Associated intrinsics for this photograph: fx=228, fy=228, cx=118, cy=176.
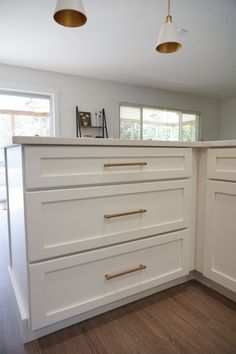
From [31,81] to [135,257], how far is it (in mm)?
3824

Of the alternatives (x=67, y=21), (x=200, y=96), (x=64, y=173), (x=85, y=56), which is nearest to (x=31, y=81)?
(x=85, y=56)

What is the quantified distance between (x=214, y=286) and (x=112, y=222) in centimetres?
81

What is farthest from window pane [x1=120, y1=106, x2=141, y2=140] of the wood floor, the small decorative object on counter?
the wood floor

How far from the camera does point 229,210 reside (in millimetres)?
1204

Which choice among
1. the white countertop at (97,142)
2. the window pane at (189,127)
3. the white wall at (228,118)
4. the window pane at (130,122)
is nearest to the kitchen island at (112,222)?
the white countertop at (97,142)

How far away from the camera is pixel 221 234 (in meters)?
1.26

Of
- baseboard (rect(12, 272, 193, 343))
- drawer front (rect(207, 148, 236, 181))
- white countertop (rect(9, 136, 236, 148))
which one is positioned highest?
white countertop (rect(9, 136, 236, 148))

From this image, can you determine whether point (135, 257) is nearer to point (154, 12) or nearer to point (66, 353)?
point (66, 353)

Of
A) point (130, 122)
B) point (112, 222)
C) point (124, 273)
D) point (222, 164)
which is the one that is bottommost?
point (124, 273)

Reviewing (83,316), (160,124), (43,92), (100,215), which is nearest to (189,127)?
(160,124)

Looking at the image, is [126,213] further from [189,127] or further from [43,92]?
[189,127]

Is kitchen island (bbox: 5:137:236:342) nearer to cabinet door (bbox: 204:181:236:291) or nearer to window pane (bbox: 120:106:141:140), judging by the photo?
cabinet door (bbox: 204:181:236:291)

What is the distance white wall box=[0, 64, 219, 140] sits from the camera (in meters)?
3.89

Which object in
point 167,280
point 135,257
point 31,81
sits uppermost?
point 31,81
